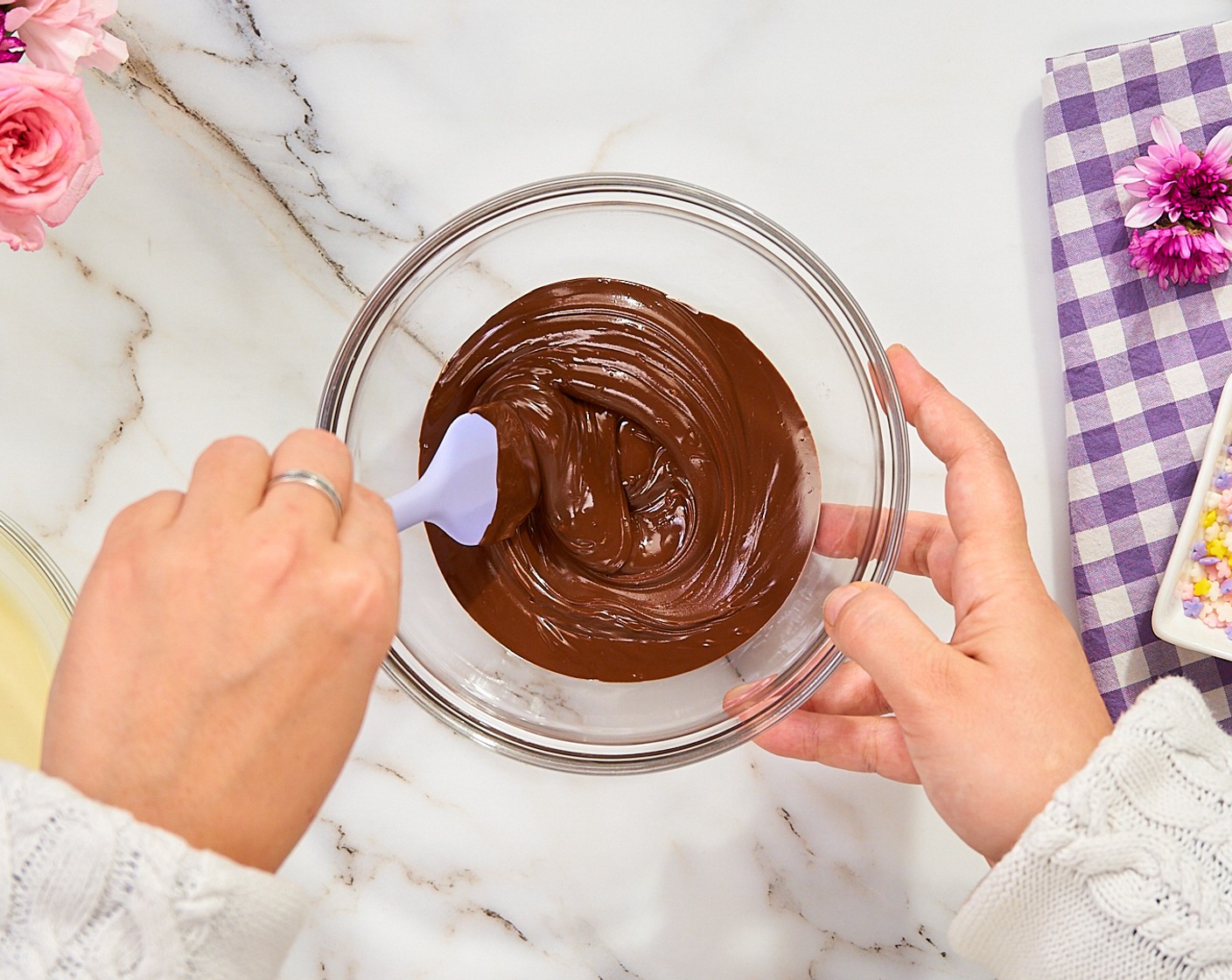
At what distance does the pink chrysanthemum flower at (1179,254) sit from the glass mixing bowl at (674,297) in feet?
1.35

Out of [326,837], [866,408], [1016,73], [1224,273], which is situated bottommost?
[326,837]

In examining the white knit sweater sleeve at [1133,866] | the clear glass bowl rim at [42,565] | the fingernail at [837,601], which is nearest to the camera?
the white knit sweater sleeve at [1133,866]

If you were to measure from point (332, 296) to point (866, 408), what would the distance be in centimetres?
74

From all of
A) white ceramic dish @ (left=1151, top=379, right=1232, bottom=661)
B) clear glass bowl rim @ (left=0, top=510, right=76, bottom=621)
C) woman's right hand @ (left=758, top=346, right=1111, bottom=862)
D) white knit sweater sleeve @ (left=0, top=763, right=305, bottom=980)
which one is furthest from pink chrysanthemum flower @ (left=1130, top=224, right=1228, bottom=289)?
clear glass bowl rim @ (left=0, top=510, right=76, bottom=621)

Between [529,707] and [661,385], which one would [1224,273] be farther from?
[529,707]

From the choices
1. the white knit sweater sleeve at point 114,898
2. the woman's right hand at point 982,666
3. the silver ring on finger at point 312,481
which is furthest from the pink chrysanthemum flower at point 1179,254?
the white knit sweater sleeve at point 114,898

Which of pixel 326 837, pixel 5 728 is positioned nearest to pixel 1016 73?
pixel 326 837

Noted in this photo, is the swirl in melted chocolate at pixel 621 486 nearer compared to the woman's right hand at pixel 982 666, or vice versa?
the woman's right hand at pixel 982 666

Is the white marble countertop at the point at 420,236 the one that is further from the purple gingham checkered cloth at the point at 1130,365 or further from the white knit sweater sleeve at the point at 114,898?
the white knit sweater sleeve at the point at 114,898

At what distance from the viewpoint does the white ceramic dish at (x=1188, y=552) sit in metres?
1.20

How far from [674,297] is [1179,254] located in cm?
65

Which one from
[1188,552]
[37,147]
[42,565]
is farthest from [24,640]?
[1188,552]

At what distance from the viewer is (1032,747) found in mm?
936

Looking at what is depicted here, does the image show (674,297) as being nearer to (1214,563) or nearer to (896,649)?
(896,649)
